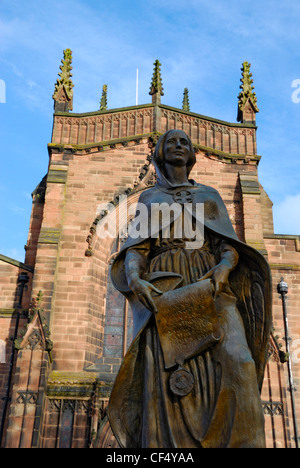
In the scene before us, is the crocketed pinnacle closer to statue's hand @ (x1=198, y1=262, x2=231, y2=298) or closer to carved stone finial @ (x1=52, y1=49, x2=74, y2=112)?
carved stone finial @ (x1=52, y1=49, x2=74, y2=112)

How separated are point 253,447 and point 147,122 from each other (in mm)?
15672

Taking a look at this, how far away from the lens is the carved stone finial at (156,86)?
60.4 ft

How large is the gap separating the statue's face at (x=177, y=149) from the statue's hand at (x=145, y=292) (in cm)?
108

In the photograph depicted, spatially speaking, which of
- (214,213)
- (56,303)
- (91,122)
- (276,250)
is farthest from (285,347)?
(214,213)

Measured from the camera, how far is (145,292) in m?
3.46

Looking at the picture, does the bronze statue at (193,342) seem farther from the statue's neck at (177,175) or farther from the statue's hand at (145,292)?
the statue's neck at (177,175)

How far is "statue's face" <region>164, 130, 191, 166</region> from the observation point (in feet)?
13.7

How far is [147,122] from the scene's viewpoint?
708 inches

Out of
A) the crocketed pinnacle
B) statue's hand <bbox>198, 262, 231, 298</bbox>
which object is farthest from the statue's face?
the crocketed pinnacle

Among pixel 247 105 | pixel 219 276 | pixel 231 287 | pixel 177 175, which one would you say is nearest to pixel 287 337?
pixel 247 105

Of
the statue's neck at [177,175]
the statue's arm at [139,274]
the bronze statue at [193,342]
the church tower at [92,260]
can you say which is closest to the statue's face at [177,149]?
the statue's neck at [177,175]

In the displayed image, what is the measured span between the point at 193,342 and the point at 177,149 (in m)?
1.49

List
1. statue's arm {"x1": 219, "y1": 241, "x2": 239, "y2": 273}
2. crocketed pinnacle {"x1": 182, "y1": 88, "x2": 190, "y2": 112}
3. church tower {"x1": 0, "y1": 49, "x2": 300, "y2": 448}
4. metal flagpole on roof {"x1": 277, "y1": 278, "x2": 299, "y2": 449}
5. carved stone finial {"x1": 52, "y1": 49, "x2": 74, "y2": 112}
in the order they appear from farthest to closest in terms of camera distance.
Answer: crocketed pinnacle {"x1": 182, "y1": 88, "x2": 190, "y2": 112}, carved stone finial {"x1": 52, "y1": 49, "x2": 74, "y2": 112}, metal flagpole on roof {"x1": 277, "y1": 278, "x2": 299, "y2": 449}, church tower {"x1": 0, "y1": 49, "x2": 300, "y2": 448}, statue's arm {"x1": 219, "y1": 241, "x2": 239, "y2": 273}

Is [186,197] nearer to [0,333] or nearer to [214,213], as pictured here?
[214,213]
